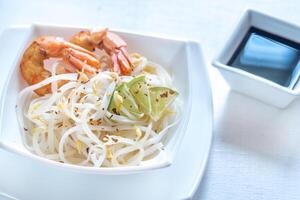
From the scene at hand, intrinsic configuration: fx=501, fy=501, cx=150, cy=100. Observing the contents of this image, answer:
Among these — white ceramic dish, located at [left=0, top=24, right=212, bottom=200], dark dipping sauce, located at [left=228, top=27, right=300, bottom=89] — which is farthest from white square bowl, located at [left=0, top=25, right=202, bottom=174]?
dark dipping sauce, located at [left=228, top=27, right=300, bottom=89]

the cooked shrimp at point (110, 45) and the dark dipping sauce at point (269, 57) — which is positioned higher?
the cooked shrimp at point (110, 45)

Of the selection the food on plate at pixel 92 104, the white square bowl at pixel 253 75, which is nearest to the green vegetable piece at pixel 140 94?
the food on plate at pixel 92 104

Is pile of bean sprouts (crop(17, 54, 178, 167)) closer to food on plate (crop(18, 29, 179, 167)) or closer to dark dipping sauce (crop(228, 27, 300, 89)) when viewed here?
food on plate (crop(18, 29, 179, 167))

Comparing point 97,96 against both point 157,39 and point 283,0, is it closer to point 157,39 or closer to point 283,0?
point 157,39

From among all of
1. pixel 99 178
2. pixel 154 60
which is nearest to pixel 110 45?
pixel 154 60

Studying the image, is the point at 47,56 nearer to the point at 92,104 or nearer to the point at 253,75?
the point at 92,104

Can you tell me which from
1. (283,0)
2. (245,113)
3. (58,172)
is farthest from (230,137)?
(283,0)

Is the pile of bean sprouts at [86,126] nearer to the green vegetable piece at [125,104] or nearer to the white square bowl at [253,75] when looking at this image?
the green vegetable piece at [125,104]
